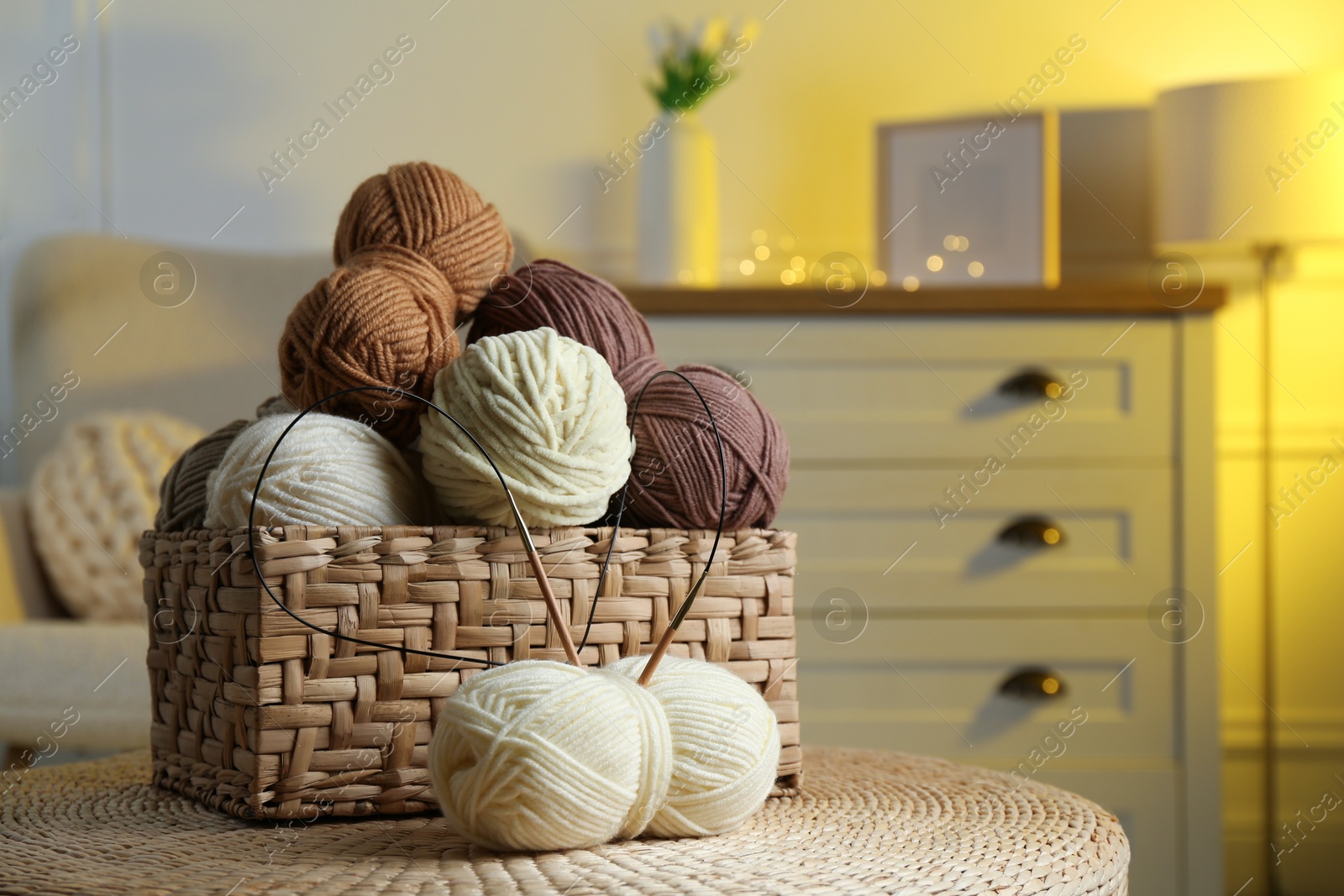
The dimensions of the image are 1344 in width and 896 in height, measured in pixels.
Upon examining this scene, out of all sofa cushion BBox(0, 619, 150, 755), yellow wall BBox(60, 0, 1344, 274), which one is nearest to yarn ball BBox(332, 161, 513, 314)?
sofa cushion BBox(0, 619, 150, 755)

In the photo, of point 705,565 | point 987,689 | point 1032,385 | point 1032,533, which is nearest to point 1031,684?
point 987,689

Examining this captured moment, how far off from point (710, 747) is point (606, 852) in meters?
0.06

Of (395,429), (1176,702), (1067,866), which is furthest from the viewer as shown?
(1176,702)

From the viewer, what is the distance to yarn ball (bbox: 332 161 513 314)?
60 centimetres

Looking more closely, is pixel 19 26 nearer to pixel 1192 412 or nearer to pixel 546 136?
pixel 546 136

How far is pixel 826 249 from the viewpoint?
1.85 meters

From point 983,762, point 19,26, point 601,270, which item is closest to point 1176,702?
point 983,762

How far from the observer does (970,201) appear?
1684mm

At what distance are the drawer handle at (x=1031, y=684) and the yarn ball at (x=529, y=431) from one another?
106 centimetres

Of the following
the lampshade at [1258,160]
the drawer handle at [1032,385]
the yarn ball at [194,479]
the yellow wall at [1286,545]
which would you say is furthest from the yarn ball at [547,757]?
the yellow wall at [1286,545]

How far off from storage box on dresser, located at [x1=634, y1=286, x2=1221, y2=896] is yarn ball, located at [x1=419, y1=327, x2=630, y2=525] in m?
0.95

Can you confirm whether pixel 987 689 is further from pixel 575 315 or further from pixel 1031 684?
pixel 575 315

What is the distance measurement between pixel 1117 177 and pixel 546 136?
90 cm

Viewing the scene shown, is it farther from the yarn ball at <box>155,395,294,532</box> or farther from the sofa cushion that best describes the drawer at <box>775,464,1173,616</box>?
the yarn ball at <box>155,395,294,532</box>
